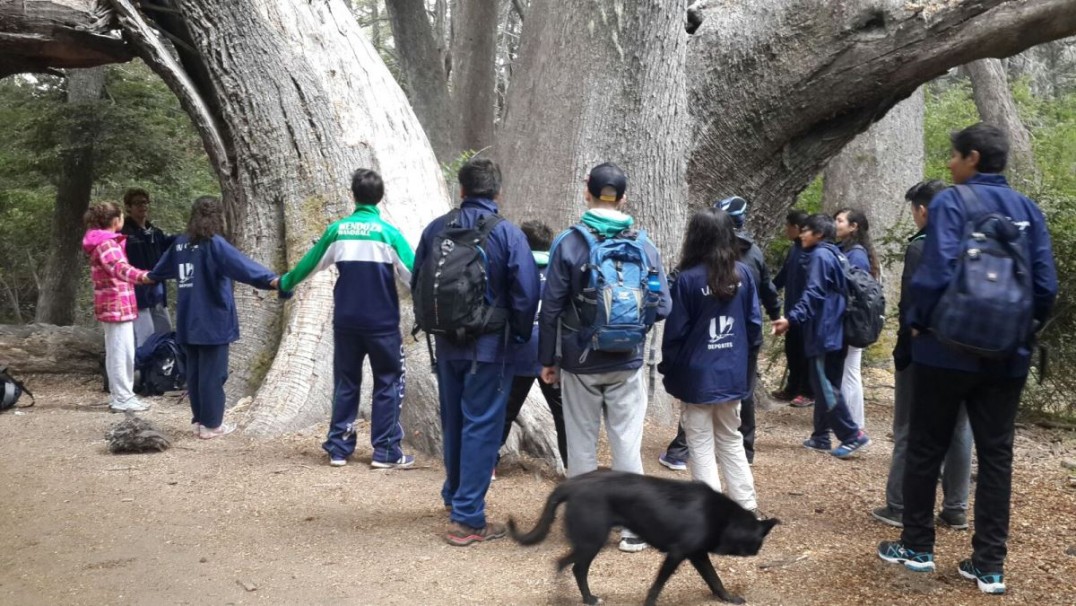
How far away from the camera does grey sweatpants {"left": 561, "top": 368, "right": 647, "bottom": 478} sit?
16.6ft

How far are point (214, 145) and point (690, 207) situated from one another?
14.8ft

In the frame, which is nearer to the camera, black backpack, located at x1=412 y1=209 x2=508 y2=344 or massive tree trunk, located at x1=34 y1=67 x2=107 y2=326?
black backpack, located at x1=412 y1=209 x2=508 y2=344

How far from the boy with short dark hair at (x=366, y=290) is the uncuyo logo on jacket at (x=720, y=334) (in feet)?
7.04

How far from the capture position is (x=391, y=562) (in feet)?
16.6

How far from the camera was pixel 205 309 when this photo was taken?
24.5 feet

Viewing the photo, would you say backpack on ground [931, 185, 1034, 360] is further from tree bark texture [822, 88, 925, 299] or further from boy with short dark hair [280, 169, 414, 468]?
tree bark texture [822, 88, 925, 299]

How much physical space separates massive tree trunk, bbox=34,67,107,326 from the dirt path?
Answer: 6.03 metres

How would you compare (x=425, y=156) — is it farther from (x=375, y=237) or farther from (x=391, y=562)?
(x=391, y=562)

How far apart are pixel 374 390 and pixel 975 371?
3765 millimetres

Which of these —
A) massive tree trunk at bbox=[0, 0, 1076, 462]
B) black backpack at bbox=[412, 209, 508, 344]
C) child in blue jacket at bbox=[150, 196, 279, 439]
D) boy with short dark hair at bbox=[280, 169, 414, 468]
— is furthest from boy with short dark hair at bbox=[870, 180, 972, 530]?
child in blue jacket at bbox=[150, 196, 279, 439]

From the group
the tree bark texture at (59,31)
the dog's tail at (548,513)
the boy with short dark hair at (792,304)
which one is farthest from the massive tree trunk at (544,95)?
the dog's tail at (548,513)

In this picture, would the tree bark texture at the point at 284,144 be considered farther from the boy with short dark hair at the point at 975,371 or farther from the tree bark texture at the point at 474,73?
the tree bark texture at the point at 474,73

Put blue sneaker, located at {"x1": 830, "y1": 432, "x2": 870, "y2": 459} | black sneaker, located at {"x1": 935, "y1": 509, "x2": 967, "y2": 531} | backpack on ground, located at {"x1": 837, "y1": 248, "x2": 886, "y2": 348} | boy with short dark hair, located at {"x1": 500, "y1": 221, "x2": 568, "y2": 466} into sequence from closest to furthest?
black sneaker, located at {"x1": 935, "y1": 509, "x2": 967, "y2": 531} < boy with short dark hair, located at {"x1": 500, "y1": 221, "x2": 568, "y2": 466} < backpack on ground, located at {"x1": 837, "y1": 248, "x2": 886, "y2": 348} < blue sneaker, located at {"x1": 830, "y1": 432, "x2": 870, "y2": 459}

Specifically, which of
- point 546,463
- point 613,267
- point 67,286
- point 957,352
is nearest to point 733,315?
point 613,267
